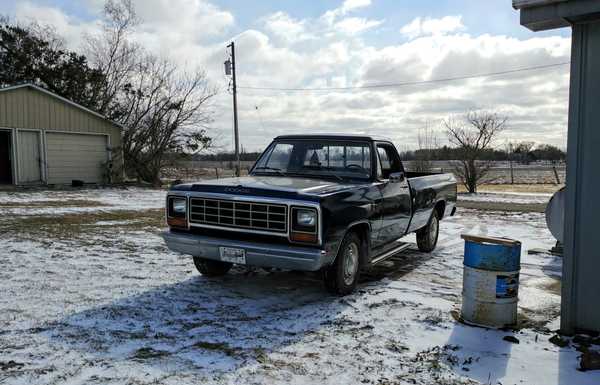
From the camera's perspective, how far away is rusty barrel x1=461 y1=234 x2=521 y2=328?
4703 mm

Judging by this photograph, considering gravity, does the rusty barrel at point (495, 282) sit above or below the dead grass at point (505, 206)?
above

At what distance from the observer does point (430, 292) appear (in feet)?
19.8

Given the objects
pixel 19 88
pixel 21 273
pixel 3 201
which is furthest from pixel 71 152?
pixel 21 273

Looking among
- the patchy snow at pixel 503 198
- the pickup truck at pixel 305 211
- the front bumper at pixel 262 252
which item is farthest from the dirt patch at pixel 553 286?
the patchy snow at pixel 503 198

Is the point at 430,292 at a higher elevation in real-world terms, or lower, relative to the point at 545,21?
lower

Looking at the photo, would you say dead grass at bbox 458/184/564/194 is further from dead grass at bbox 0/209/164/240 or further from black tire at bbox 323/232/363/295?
black tire at bbox 323/232/363/295

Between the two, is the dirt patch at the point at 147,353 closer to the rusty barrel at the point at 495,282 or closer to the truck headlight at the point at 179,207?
the truck headlight at the point at 179,207

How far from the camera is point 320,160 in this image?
21.7ft

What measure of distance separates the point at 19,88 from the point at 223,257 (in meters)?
18.6

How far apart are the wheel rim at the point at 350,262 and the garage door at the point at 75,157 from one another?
19.3 metres

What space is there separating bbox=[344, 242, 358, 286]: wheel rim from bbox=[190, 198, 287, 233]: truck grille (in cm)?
93

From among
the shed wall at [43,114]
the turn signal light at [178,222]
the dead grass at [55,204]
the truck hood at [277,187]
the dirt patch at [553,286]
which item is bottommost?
the dirt patch at [553,286]

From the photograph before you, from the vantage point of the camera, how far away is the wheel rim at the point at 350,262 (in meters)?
5.68

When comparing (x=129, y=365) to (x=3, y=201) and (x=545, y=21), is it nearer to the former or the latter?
(x=545, y=21)
